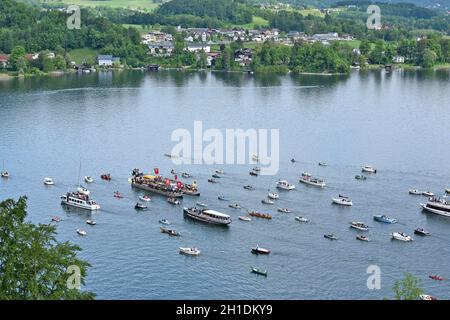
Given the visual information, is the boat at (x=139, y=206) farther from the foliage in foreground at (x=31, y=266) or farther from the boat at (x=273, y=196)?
the foliage in foreground at (x=31, y=266)

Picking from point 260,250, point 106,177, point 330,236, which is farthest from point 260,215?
point 106,177

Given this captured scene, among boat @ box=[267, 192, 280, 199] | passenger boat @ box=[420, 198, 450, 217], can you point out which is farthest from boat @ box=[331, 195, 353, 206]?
passenger boat @ box=[420, 198, 450, 217]

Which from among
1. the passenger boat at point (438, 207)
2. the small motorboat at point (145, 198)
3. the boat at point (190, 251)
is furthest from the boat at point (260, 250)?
the passenger boat at point (438, 207)

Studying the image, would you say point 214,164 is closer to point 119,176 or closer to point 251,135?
point 119,176

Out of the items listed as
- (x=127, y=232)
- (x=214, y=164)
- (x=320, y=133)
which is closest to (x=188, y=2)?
(x=320, y=133)

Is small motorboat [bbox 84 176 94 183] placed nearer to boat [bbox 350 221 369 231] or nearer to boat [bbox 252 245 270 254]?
boat [bbox 252 245 270 254]

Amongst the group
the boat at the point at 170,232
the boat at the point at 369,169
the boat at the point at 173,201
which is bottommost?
the boat at the point at 170,232
